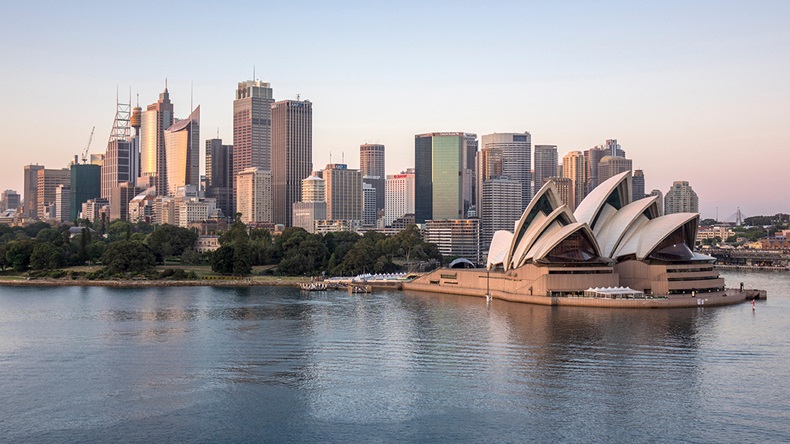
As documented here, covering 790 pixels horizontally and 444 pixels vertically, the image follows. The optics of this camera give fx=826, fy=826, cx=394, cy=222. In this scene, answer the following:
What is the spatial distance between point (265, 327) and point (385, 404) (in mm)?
16693

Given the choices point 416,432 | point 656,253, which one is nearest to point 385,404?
point 416,432

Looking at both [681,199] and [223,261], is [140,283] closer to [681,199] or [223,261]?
[223,261]

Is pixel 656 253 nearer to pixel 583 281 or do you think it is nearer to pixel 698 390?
pixel 583 281

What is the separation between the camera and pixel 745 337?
38.0 metres

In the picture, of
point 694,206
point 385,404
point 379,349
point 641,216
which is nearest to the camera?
point 385,404

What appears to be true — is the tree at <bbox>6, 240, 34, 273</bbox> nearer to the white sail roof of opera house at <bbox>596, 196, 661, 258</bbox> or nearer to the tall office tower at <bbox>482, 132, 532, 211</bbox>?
the white sail roof of opera house at <bbox>596, 196, 661, 258</bbox>

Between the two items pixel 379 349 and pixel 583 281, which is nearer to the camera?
pixel 379 349

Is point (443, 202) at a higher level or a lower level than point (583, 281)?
higher

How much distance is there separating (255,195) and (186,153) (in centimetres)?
3075

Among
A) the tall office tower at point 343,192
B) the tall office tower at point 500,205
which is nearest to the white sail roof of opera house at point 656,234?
the tall office tower at point 500,205

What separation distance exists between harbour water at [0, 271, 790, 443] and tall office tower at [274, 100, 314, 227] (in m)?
130

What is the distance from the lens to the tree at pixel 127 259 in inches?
2881

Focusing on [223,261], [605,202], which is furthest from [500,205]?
[605,202]

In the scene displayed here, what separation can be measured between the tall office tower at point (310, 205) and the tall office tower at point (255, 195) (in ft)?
40.4
